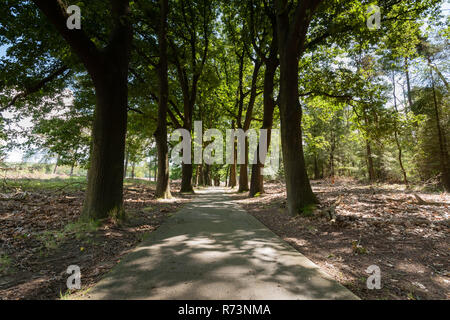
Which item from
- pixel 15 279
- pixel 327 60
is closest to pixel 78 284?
pixel 15 279

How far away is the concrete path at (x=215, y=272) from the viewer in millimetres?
2318

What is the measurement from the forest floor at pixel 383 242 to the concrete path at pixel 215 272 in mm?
436

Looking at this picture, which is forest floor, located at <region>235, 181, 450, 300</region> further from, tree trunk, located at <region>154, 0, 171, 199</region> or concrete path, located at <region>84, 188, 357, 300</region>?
Answer: tree trunk, located at <region>154, 0, 171, 199</region>

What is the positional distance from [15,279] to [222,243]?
10.1ft

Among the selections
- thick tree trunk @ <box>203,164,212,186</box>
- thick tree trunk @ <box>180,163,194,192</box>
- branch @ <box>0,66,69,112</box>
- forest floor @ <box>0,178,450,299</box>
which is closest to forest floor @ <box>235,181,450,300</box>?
forest floor @ <box>0,178,450,299</box>

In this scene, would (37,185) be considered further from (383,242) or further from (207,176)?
(207,176)

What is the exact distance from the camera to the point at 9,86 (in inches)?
318

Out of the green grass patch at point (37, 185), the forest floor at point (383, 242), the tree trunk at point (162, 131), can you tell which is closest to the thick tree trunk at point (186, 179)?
the tree trunk at point (162, 131)

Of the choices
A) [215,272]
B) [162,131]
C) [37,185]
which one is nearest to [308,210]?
[215,272]

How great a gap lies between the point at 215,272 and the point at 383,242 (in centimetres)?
340

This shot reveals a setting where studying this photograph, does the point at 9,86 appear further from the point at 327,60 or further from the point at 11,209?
the point at 327,60

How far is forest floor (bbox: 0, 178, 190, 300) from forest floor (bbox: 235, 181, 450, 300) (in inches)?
138

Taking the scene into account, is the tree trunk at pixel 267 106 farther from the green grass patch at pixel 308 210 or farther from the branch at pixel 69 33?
the branch at pixel 69 33

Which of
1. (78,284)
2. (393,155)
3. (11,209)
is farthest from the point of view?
(393,155)
